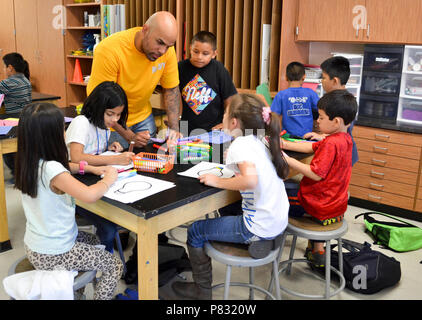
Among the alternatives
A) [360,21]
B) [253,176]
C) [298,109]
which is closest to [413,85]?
[360,21]

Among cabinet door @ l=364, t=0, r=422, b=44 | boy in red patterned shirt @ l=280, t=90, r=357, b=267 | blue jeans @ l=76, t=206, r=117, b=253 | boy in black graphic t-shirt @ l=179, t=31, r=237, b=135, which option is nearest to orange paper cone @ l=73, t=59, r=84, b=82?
boy in black graphic t-shirt @ l=179, t=31, r=237, b=135

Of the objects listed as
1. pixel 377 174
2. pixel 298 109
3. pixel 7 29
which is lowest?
pixel 377 174

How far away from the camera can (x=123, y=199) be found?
1.61 m

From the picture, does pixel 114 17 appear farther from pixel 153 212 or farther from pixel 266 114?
pixel 153 212

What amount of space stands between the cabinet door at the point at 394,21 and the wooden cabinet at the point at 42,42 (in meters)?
4.20

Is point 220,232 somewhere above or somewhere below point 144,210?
below

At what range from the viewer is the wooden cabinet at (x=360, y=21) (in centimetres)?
332

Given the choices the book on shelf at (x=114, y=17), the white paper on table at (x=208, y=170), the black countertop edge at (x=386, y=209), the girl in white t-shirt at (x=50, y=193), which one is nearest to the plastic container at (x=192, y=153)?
the white paper on table at (x=208, y=170)

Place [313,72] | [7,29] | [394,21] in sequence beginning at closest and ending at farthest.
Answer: [394,21], [313,72], [7,29]

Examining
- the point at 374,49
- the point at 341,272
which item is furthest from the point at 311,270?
the point at 374,49

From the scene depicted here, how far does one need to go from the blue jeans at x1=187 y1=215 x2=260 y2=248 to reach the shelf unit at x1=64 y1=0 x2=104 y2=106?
14.5ft

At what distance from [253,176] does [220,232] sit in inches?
12.0

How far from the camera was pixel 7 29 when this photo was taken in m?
6.89
